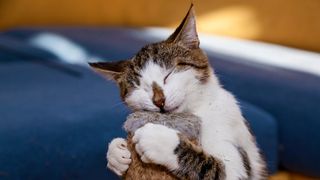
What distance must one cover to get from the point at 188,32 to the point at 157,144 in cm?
16

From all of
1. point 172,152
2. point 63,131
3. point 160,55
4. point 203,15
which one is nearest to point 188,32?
point 160,55

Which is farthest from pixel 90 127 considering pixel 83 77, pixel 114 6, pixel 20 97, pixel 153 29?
pixel 114 6

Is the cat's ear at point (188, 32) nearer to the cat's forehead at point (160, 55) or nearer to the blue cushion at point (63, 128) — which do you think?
the cat's forehead at point (160, 55)

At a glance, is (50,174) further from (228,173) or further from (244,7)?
(244,7)

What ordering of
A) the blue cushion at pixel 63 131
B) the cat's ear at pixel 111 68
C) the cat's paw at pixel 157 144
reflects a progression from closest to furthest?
the cat's paw at pixel 157 144 → the cat's ear at pixel 111 68 → the blue cushion at pixel 63 131

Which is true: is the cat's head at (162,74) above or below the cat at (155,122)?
above

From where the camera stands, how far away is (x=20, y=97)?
1234 millimetres

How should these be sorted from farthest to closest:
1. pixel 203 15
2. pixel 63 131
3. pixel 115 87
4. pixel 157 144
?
pixel 203 15, pixel 115 87, pixel 63 131, pixel 157 144

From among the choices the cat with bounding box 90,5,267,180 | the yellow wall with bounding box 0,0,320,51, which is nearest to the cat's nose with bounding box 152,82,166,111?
the cat with bounding box 90,5,267,180

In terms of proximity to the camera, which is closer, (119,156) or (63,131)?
(119,156)

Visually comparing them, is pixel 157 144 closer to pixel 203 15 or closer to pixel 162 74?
pixel 162 74

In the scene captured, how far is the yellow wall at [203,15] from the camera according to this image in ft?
5.48

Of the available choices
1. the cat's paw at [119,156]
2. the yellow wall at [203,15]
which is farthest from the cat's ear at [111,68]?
the yellow wall at [203,15]

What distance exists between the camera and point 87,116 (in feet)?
Result: 3.47
